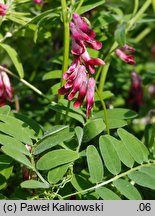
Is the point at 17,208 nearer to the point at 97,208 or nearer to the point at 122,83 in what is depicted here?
the point at 97,208

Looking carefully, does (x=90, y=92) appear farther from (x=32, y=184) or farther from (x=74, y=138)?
(x=32, y=184)

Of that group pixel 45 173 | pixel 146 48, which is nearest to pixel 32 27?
pixel 45 173

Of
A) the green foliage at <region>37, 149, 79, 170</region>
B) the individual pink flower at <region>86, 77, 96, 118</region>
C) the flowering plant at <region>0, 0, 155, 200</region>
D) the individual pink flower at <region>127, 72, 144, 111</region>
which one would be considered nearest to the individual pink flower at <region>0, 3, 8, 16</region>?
the flowering plant at <region>0, 0, 155, 200</region>

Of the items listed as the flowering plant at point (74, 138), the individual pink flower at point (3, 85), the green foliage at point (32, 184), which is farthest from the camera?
the individual pink flower at point (3, 85)

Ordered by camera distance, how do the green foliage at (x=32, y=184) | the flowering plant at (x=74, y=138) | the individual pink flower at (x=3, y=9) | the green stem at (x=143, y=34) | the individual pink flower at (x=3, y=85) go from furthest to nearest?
the green stem at (x=143, y=34) < the individual pink flower at (x=3, y=85) < the individual pink flower at (x=3, y=9) < the flowering plant at (x=74, y=138) < the green foliage at (x=32, y=184)

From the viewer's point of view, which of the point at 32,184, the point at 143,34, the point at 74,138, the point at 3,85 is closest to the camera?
the point at 32,184

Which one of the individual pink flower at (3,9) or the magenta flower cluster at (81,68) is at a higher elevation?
the individual pink flower at (3,9)

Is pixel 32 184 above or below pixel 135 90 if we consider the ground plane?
below

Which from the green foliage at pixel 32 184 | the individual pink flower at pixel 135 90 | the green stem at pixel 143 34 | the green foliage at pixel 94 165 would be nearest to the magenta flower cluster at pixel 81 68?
the green foliage at pixel 94 165

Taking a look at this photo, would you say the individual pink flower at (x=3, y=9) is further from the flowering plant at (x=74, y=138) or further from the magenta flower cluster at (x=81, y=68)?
the magenta flower cluster at (x=81, y=68)

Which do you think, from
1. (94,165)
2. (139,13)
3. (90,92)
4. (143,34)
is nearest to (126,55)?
(139,13)
